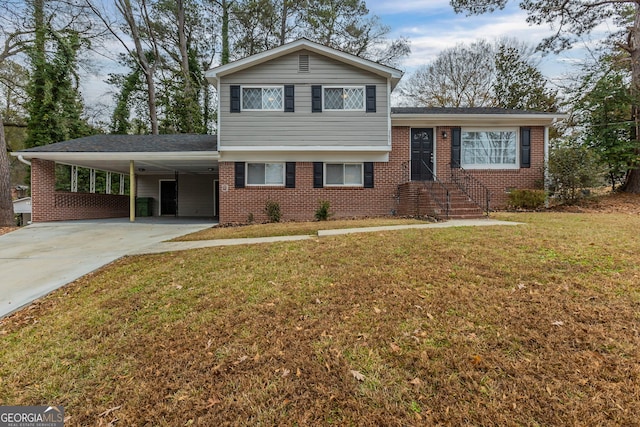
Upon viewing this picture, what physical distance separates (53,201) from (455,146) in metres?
16.2

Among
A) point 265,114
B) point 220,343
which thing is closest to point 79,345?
point 220,343

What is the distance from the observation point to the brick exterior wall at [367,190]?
11.9 metres

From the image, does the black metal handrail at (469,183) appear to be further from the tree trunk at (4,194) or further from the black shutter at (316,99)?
the tree trunk at (4,194)

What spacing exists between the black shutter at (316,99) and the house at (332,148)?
0.04 metres

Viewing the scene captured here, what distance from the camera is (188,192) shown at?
17.9 m

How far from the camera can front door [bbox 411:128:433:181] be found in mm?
12641

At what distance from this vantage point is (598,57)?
1452 cm

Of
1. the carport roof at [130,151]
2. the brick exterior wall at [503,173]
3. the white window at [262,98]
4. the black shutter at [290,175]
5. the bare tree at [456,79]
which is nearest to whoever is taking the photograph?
the white window at [262,98]

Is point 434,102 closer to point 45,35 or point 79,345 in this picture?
point 45,35

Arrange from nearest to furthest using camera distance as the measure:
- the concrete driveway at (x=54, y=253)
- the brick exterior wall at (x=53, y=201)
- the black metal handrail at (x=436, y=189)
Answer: the concrete driveway at (x=54, y=253) → the black metal handrail at (x=436, y=189) → the brick exterior wall at (x=53, y=201)

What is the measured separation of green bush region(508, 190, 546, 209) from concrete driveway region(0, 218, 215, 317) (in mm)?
11888

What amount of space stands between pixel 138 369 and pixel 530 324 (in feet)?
11.3

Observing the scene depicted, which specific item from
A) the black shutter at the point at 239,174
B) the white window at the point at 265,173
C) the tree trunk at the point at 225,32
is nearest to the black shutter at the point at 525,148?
the white window at the point at 265,173

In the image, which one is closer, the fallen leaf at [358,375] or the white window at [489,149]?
the fallen leaf at [358,375]
